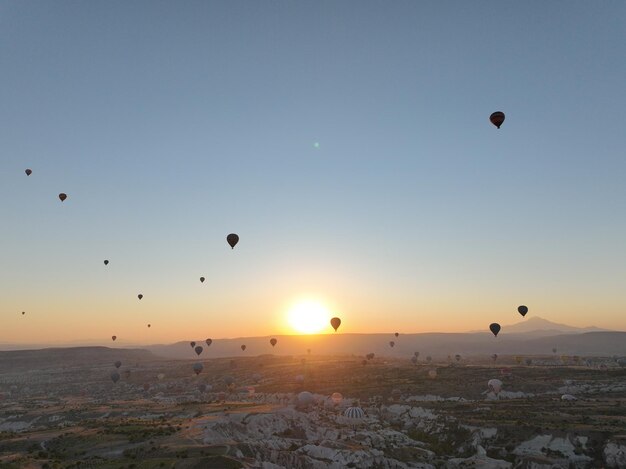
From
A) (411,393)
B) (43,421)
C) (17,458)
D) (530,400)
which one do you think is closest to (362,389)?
(411,393)

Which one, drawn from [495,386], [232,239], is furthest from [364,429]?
[495,386]

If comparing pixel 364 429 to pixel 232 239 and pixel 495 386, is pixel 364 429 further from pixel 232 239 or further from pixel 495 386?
pixel 495 386

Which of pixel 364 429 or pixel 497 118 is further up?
pixel 497 118

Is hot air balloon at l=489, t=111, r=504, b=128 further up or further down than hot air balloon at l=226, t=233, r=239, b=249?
further up

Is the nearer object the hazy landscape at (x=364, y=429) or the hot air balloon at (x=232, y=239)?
the hazy landscape at (x=364, y=429)

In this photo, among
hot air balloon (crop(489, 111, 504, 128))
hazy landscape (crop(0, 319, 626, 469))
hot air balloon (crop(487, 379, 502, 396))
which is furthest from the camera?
hot air balloon (crop(487, 379, 502, 396))

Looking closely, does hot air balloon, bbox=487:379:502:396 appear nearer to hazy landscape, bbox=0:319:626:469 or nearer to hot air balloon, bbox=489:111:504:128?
hazy landscape, bbox=0:319:626:469

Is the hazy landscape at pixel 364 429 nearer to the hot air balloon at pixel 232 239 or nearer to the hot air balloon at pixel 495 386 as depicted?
the hot air balloon at pixel 495 386

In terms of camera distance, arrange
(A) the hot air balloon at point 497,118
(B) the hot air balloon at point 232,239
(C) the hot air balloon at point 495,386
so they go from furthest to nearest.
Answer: (C) the hot air balloon at point 495,386 → (B) the hot air balloon at point 232,239 → (A) the hot air balloon at point 497,118

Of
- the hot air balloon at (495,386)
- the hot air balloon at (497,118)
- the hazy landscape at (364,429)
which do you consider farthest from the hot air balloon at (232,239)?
the hot air balloon at (495,386)

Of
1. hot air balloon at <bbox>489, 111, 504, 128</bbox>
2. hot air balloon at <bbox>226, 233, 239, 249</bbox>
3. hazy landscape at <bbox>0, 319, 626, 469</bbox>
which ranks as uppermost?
hot air balloon at <bbox>489, 111, 504, 128</bbox>

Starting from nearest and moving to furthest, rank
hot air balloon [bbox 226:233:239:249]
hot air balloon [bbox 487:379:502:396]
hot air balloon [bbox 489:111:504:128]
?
hot air balloon [bbox 489:111:504:128] < hot air balloon [bbox 226:233:239:249] < hot air balloon [bbox 487:379:502:396]

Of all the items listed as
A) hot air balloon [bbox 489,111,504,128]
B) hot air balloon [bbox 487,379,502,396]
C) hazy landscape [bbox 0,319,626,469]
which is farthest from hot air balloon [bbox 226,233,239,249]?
hot air balloon [bbox 487,379,502,396]
